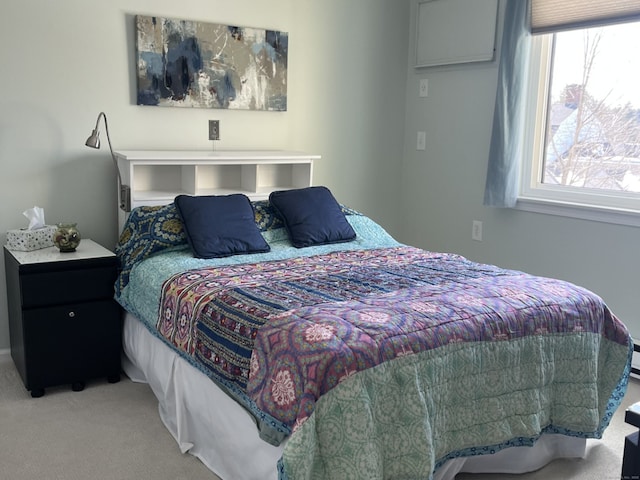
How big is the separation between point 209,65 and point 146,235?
114 cm

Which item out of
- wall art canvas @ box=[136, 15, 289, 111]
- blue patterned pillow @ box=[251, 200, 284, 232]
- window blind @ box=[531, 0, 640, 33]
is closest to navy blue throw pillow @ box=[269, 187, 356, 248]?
blue patterned pillow @ box=[251, 200, 284, 232]

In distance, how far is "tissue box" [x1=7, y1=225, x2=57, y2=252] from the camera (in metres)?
2.90

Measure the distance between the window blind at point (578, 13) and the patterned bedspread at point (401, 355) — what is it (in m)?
1.51

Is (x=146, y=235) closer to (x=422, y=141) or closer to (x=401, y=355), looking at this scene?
(x=401, y=355)

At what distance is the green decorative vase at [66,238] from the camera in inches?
114

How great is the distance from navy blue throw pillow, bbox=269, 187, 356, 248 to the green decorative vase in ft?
3.29

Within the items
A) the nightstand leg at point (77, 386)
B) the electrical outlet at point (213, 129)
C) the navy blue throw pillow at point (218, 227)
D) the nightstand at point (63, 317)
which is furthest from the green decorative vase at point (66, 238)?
the electrical outlet at point (213, 129)

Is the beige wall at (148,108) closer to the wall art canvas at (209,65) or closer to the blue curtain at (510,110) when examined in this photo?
the wall art canvas at (209,65)

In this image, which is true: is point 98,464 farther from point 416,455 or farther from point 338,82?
point 338,82

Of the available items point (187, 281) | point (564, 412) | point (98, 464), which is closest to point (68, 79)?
point (187, 281)

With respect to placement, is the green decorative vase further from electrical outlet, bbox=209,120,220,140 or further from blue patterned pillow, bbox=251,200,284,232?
electrical outlet, bbox=209,120,220,140

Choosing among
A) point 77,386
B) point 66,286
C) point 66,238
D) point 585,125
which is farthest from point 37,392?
point 585,125

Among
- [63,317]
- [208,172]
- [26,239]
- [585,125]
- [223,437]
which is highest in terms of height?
[585,125]

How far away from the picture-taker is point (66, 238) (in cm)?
289
